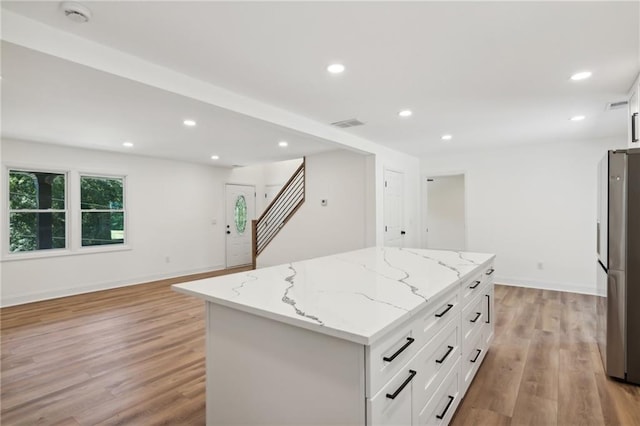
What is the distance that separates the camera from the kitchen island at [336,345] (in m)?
1.20

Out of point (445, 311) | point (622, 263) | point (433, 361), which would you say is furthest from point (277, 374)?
point (622, 263)

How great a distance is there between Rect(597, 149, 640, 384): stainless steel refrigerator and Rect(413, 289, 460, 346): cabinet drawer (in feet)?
4.52

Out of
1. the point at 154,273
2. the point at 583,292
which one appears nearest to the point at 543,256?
the point at 583,292

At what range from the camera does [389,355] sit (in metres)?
1.27

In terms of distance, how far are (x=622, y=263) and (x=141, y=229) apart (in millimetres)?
6816

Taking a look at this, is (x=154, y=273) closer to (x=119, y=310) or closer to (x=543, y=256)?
(x=119, y=310)

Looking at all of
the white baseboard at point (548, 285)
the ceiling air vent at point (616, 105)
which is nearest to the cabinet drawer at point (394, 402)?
the ceiling air vent at point (616, 105)

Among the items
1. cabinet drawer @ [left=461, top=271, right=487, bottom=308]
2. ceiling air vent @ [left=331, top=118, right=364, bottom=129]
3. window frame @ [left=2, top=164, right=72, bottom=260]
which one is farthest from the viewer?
window frame @ [left=2, top=164, right=72, bottom=260]

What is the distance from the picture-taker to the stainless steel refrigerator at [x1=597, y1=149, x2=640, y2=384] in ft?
7.67

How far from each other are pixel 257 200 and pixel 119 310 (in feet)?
15.0

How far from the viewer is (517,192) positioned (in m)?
5.72

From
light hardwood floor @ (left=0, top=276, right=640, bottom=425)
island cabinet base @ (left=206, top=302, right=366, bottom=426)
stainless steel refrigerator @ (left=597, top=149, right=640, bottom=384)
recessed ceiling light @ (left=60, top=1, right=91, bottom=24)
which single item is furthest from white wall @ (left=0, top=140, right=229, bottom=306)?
stainless steel refrigerator @ (left=597, top=149, right=640, bottom=384)

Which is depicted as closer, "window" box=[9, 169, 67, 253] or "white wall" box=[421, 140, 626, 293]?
"window" box=[9, 169, 67, 253]

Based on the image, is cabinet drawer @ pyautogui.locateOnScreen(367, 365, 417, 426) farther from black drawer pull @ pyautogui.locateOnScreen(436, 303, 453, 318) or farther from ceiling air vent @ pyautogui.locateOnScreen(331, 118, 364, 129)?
ceiling air vent @ pyautogui.locateOnScreen(331, 118, 364, 129)
